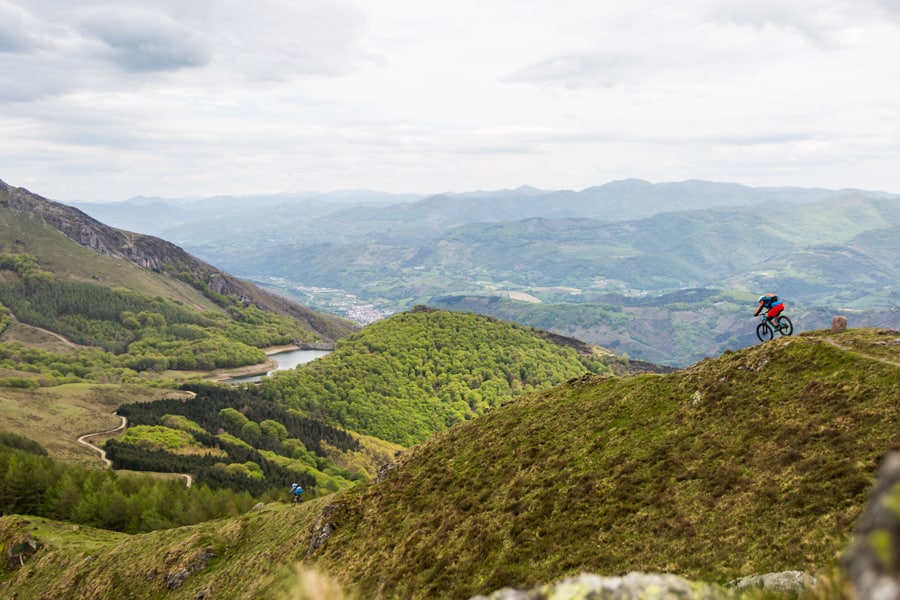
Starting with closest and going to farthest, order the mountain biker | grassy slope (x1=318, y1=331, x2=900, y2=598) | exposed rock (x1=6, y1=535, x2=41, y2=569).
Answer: grassy slope (x1=318, y1=331, x2=900, y2=598) < the mountain biker < exposed rock (x1=6, y1=535, x2=41, y2=569)

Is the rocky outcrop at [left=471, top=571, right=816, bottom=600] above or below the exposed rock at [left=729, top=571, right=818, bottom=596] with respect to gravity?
above

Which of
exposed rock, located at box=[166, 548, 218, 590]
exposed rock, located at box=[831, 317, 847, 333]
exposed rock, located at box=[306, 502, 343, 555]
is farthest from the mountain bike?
exposed rock, located at box=[166, 548, 218, 590]

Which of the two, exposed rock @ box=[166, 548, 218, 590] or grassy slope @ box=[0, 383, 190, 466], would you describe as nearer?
exposed rock @ box=[166, 548, 218, 590]

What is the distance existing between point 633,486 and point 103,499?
3870 inches

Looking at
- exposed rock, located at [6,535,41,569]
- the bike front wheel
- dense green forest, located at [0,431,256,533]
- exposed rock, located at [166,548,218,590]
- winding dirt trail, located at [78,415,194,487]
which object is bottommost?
winding dirt trail, located at [78,415,194,487]

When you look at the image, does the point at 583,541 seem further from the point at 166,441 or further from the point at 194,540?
the point at 166,441

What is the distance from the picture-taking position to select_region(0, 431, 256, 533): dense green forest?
90125mm

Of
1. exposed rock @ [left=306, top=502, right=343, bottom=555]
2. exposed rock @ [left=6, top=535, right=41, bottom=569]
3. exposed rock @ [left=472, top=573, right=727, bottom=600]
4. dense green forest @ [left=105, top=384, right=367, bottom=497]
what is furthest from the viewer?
dense green forest @ [left=105, top=384, right=367, bottom=497]

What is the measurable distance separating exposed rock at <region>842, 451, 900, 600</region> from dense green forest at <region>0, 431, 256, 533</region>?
8797cm

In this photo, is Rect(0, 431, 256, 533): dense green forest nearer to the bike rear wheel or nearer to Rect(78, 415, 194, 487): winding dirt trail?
Rect(78, 415, 194, 487): winding dirt trail

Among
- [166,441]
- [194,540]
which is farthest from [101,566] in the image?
[166,441]

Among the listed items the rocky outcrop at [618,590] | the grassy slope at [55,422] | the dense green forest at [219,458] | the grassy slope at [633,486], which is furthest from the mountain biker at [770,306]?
the grassy slope at [55,422]

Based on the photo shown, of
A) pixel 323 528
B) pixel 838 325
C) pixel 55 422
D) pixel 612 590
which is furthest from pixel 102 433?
pixel 612 590

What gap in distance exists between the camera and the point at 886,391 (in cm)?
2830
